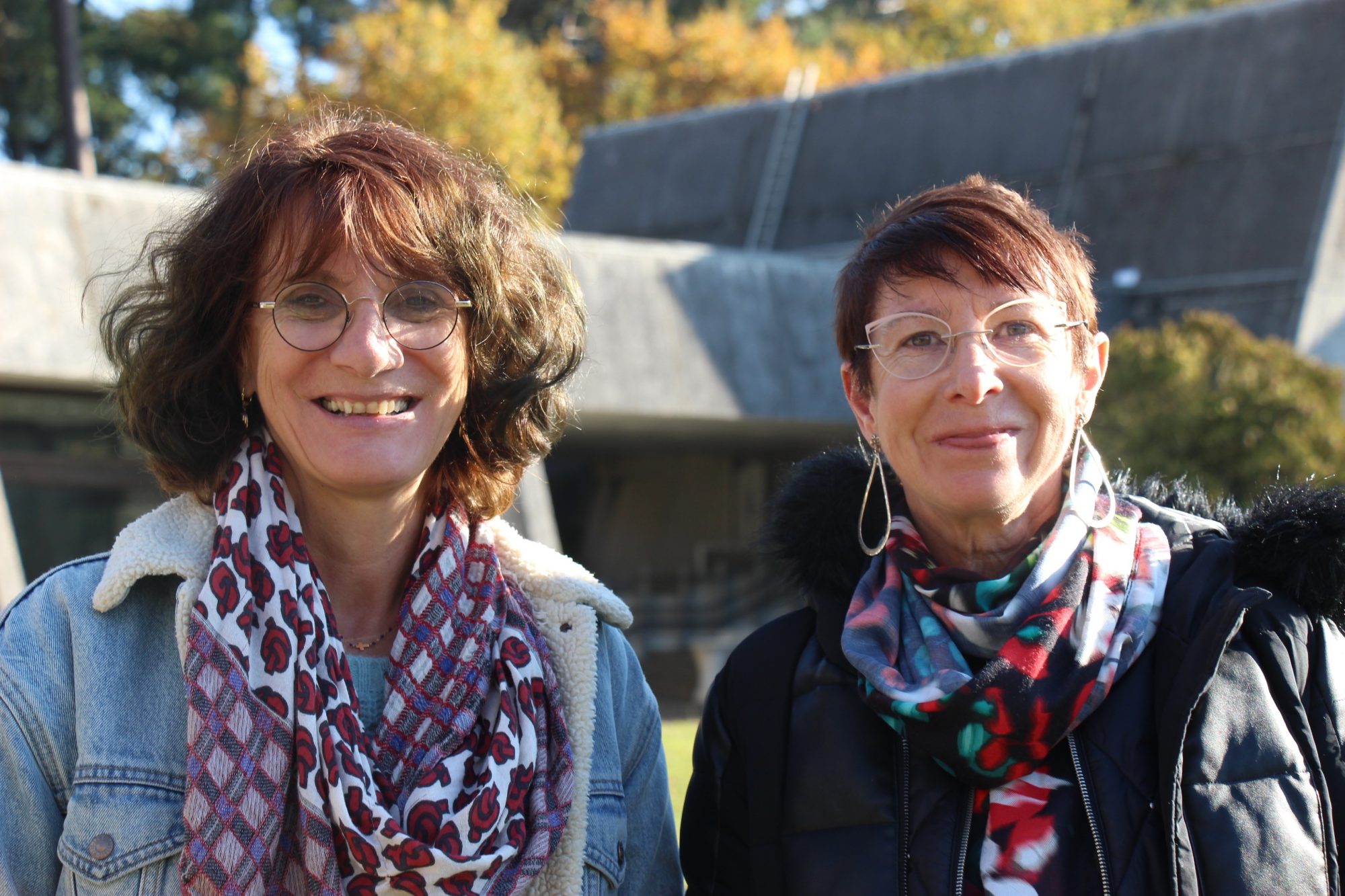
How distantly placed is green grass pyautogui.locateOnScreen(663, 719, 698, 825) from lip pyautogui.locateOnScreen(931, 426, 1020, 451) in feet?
9.68

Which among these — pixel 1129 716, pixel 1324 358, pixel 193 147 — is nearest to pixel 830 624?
pixel 1129 716

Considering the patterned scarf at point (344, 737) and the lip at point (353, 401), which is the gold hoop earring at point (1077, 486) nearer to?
the patterned scarf at point (344, 737)

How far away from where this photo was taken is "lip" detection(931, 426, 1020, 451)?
2.71m

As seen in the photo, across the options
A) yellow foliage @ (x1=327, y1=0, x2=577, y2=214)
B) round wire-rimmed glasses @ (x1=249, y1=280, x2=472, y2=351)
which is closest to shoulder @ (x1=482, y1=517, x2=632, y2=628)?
round wire-rimmed glasses @ (x1=249, y1=280, x2=472, y2=351)

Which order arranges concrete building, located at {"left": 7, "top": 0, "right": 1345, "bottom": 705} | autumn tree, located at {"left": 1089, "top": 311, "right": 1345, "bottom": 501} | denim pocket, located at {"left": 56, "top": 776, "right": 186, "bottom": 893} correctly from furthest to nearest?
1. concrete building, located at {"left": 7, "top": 0, "right": 1345, "bottom": 705}
2. autumn tree, located at {"left": 1089, "top": 311, "right": 1345, "bottom": 501}
3. denim pocket, located at {"left": 56, "top": 776, "right": 186, "bottom": 893}

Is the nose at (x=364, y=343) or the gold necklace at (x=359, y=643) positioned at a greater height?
the nose at (x=364, y=343)

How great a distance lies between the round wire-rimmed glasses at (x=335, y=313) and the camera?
8.65 feet

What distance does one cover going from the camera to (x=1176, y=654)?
2.54 meters

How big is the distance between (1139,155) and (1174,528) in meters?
17.3

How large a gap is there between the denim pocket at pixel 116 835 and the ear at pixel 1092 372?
73.6 inches

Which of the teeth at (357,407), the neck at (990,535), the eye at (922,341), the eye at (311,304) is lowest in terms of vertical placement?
the neck at (990,535)

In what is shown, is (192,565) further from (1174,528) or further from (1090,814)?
(1174,528)

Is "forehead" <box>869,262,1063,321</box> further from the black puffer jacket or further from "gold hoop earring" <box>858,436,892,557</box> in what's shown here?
the black puffer jacket

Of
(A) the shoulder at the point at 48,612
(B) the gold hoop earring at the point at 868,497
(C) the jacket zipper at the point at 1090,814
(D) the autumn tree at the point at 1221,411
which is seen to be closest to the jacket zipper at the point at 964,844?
(C) the jacket zipper at the point at 1090,814
